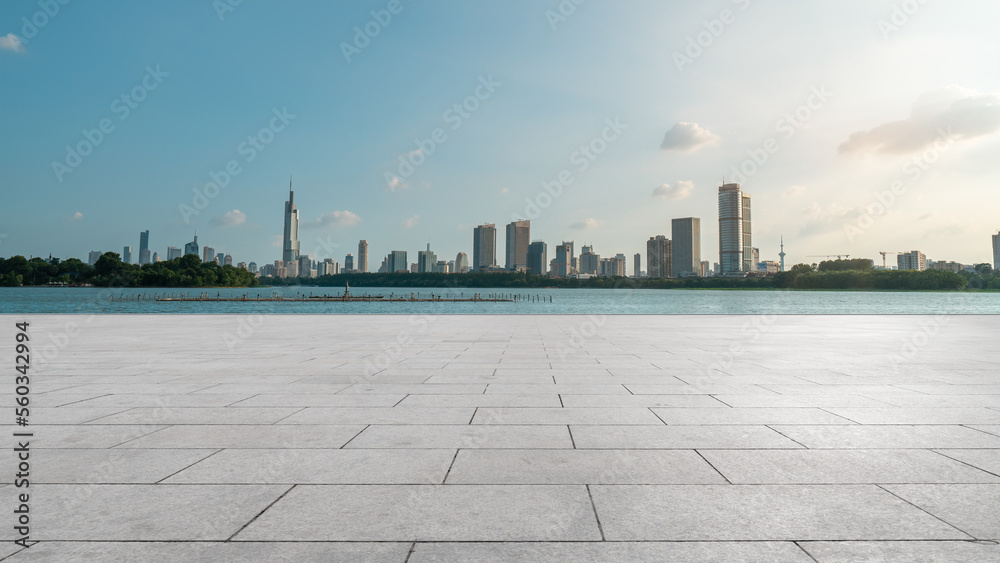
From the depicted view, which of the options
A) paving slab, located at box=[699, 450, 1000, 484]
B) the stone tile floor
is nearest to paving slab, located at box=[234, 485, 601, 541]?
the stone tile floor

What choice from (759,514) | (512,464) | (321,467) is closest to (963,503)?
(759,514)

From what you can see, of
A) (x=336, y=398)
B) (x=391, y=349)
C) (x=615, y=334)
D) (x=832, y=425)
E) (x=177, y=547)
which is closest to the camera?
(x=177, y=547)

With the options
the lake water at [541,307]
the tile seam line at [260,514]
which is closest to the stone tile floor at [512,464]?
the tile seam line at [260,514]

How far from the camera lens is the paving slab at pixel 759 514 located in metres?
3.36

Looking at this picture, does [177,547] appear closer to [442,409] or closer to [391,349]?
[442,409]

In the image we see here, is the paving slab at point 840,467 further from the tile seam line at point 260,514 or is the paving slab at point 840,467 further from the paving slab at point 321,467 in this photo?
the tile seam line at point 260,514

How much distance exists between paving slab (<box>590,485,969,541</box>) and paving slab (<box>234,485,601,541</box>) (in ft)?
0.87

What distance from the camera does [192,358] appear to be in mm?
12312

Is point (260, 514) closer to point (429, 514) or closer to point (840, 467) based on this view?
point (429, 514)

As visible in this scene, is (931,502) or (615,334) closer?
(931,502)

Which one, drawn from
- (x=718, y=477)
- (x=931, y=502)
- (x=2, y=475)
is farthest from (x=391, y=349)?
(x=931, y=502)

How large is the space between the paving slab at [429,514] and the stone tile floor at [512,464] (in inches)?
0.7

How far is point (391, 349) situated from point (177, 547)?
11.1 metres

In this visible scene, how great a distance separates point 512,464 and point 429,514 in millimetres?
1233
